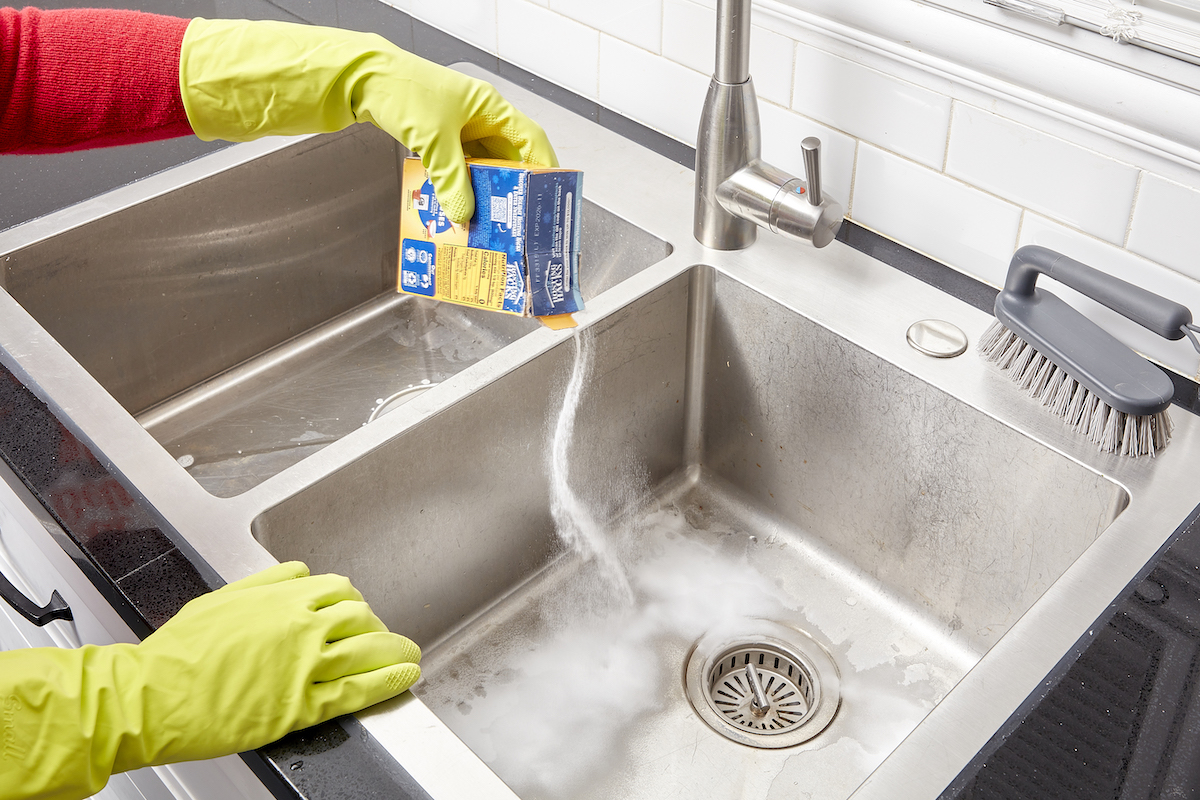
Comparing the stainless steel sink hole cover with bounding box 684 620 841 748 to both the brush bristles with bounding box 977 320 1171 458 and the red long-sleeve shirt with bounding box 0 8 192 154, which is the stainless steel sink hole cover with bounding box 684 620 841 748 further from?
the red long-sleeve shirt with bounding box 0 8 192 154

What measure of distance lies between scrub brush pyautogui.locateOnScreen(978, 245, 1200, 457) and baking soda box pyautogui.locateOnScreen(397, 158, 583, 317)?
37 centimetres

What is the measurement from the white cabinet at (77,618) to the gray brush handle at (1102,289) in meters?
0.68

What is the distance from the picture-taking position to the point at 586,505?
109 cm

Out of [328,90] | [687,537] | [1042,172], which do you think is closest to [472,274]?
[328,90]

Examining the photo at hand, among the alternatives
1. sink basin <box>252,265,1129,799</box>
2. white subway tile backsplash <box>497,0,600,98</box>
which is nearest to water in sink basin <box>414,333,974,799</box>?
sink basin <box>252,265,1129,799</box>

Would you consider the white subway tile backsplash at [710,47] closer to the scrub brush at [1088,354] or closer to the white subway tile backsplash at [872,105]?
the white subway tile backsplash at [872,105]

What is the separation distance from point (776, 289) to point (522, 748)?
480mm

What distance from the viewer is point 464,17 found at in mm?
1446

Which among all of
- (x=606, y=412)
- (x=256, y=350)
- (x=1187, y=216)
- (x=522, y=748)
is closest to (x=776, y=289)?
(x=606, y=412)

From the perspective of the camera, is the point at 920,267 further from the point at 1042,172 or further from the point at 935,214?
the point at 1042,172

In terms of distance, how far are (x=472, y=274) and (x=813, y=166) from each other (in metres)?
0.31

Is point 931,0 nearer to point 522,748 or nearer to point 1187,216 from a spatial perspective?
point 1187,216

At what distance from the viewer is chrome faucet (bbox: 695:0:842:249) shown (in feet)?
3.12

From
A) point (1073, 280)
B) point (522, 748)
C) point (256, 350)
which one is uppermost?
point (1073, 280)
